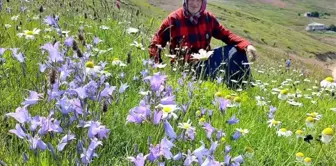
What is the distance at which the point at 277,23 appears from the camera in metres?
107

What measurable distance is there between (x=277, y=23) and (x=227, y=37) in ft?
345

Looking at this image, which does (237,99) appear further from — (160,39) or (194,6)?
(194,6)

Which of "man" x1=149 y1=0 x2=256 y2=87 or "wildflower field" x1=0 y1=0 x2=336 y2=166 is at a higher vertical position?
"wildflower field" x1=0 y1=0 x2=336 y2=166

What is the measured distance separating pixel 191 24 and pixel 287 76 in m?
1.48

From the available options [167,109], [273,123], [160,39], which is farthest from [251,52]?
[167,109]

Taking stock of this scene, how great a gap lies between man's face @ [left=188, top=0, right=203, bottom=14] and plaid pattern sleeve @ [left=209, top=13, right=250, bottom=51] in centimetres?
28

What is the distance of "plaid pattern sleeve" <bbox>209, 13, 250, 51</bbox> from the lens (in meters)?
5.68

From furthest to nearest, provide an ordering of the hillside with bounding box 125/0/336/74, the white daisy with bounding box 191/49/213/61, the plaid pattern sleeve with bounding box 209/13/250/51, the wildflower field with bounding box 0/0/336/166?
the hillside with bounding box 125/0/336/74
the plaid pattern sleeve with bounding box 209/13/250/51
the white daisy with bounding box 191/49/213/61
the wildflower field with bounding box 0/0/336/166

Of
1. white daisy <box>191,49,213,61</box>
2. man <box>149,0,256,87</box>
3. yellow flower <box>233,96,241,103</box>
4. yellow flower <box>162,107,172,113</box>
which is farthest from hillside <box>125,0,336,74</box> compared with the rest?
yellow flower <box>162,107,172,113</box>

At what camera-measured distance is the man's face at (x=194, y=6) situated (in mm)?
5734

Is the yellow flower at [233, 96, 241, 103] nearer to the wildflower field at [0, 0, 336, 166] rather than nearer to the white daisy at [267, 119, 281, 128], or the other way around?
the wildflower field at [0, 0, 336, 166]

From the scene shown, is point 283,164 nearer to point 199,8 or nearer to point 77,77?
point 77,77

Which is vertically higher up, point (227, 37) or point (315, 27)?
point (227, 37)

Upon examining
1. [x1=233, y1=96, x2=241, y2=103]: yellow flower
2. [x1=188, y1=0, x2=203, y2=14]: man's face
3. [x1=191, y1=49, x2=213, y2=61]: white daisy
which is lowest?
[x1=233, y1=96, x2=241, y2=103]: yellow flower
